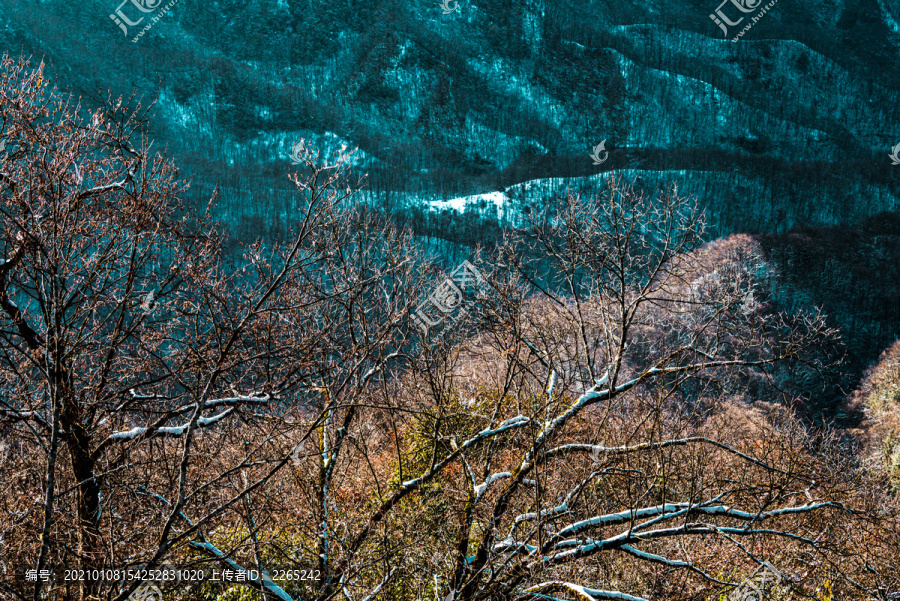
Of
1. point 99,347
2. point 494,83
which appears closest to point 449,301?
point 99,347

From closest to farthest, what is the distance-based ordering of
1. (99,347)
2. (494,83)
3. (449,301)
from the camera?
(99,347), (449,301), (494,83)

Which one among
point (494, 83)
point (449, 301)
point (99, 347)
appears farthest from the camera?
point (494, 83)

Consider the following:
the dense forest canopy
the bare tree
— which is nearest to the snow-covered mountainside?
the dense forest canopy

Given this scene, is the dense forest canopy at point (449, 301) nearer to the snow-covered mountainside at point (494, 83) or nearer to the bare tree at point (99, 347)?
the bare tree at point (99, 347)

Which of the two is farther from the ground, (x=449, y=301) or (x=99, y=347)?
(x=449, y=301)

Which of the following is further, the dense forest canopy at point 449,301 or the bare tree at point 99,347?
the dense forest canopy at point 449,301

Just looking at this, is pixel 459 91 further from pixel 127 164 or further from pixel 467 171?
pixel 127 164

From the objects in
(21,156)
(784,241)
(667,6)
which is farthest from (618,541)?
(667,6)

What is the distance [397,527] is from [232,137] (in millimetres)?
67524

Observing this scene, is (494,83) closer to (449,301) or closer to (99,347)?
(449,301)

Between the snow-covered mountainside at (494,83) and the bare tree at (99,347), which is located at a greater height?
the snow-covered mountainside at (494,83)

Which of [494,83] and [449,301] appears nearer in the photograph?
[449,301]

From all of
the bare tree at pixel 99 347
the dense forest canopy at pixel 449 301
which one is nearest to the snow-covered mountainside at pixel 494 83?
the dense forest canopy at pixel 449 301

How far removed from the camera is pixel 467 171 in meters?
67.4
